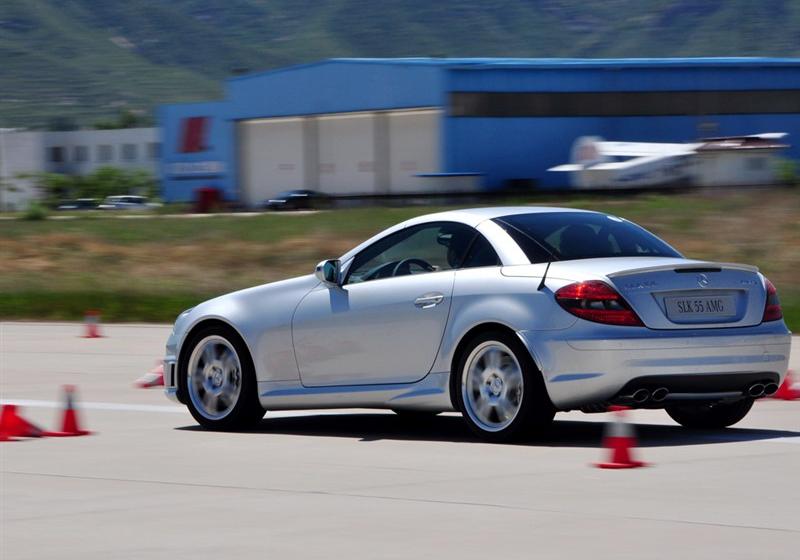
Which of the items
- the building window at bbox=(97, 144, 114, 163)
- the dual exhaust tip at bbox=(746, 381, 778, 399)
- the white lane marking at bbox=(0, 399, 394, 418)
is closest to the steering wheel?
the white lane marking at bbox=(0, 399, 394, 418)

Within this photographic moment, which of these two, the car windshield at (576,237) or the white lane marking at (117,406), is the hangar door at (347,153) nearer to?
the white lane marking at (117,406)

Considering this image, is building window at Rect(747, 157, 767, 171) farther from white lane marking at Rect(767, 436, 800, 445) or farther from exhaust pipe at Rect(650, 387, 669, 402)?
exhaust pipe at Rect(650, 387, 669, 402)

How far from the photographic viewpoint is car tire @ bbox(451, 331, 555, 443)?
28.6 ft

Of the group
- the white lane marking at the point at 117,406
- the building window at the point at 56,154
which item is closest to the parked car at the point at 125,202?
the building window at the point at 56,154

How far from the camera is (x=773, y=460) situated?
827 cm

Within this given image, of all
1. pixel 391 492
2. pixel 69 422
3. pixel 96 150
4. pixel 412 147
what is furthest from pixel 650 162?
pixel 96 150

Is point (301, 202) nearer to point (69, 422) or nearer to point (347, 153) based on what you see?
point (347, 153)

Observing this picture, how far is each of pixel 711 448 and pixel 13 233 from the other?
3882 centimetres

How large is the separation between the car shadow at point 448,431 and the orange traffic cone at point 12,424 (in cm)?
111

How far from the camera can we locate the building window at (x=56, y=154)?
12900cm

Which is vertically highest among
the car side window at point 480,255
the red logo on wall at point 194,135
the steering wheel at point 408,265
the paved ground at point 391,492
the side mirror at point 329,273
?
the red logo on wall at point 194,135

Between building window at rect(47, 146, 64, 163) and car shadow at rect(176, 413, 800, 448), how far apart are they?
121413mm

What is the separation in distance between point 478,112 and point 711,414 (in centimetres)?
6132

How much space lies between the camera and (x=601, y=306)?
28.2 ft
